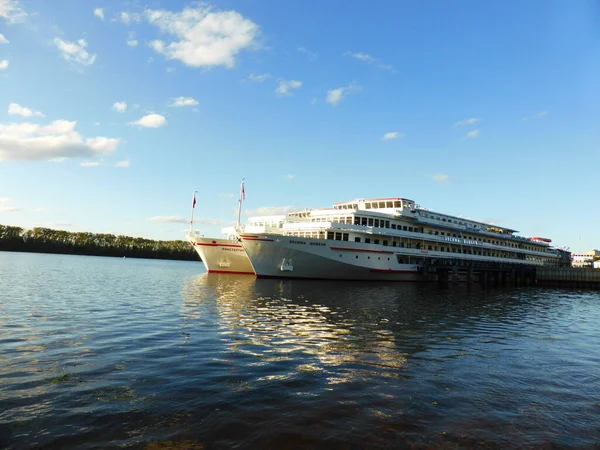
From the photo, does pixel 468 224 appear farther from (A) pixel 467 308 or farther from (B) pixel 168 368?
(B) pixel 168 368

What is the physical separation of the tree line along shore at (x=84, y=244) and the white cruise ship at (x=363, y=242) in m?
138

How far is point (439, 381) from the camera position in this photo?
9.57m

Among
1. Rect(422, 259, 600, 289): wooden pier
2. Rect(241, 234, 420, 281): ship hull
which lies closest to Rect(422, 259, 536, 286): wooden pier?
Rect(422, 259, 600, 289): wooden pier

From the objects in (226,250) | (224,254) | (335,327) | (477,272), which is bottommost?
(335,327)

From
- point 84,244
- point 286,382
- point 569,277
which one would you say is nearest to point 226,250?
point 286,382

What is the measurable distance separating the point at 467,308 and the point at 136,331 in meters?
22.2

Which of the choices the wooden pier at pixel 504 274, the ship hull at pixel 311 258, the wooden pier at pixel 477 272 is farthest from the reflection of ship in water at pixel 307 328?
the wooden pier at pixel 504 274

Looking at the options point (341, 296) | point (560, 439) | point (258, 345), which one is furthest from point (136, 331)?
point (341, 296)

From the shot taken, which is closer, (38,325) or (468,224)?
(38,325)

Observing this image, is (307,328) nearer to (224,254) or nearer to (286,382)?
(286,382)

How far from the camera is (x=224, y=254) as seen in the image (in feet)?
170

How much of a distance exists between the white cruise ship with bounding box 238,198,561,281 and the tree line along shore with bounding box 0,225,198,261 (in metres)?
138

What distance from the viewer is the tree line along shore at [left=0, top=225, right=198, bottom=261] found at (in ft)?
503

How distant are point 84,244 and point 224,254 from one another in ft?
449
